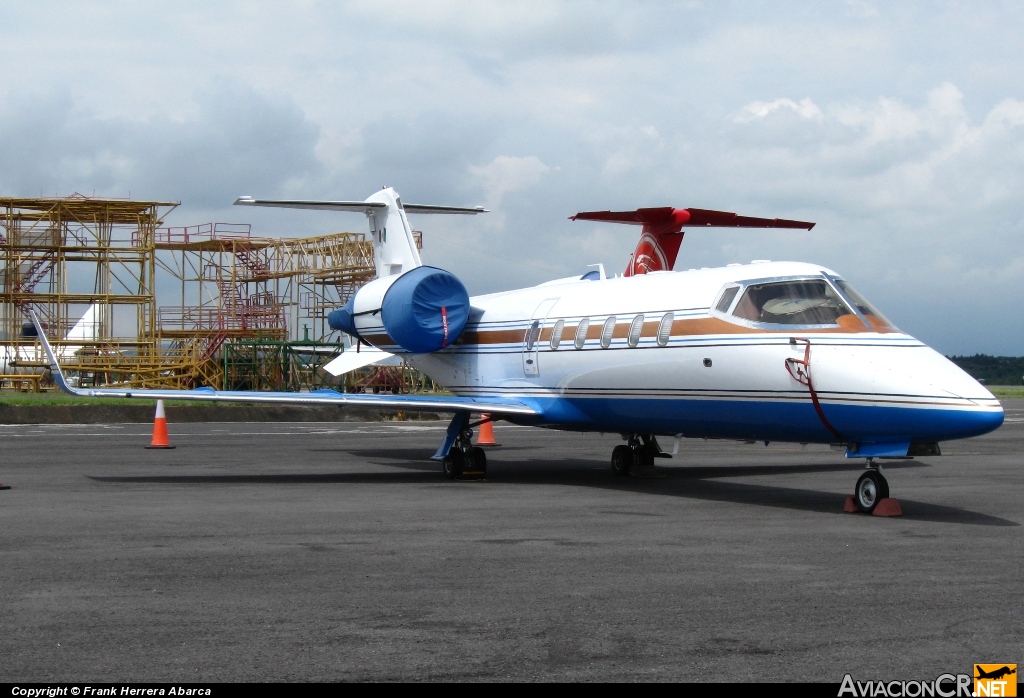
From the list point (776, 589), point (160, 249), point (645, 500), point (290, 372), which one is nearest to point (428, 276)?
point (645, 500)

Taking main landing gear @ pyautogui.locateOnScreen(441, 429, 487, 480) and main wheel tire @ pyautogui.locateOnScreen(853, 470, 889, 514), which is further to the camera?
main landing gear @ pyautogui.locateOnScreen(441, 429, 487, 480)

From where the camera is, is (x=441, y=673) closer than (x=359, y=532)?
Yes

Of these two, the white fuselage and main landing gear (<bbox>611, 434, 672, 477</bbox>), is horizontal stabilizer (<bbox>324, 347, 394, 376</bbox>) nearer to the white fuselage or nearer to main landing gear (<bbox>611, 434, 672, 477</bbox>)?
the white fuselage

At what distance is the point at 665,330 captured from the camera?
15.0 meters

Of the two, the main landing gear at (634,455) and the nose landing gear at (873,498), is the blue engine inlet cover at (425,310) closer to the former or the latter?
the main landing gear at (634,455)

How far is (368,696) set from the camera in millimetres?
5363

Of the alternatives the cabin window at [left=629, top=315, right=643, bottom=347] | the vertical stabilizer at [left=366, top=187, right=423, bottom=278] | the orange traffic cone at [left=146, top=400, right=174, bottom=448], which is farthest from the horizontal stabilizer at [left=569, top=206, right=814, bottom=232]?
the orange traffic cone at [left=146, top=400, right=174, bottom=448]

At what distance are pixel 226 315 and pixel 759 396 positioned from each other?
151 feet

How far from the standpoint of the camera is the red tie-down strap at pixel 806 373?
42.1ft

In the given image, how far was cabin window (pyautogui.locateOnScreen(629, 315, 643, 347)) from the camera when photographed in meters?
15.6

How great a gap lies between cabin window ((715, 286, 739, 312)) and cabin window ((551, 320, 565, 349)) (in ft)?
11.6

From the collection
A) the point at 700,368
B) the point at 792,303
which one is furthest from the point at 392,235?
the point at 792,303

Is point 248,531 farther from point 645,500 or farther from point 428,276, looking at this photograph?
point 428,276

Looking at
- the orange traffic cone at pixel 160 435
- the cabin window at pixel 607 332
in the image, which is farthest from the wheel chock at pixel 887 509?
the orange traffic cone at pixel 160 435
